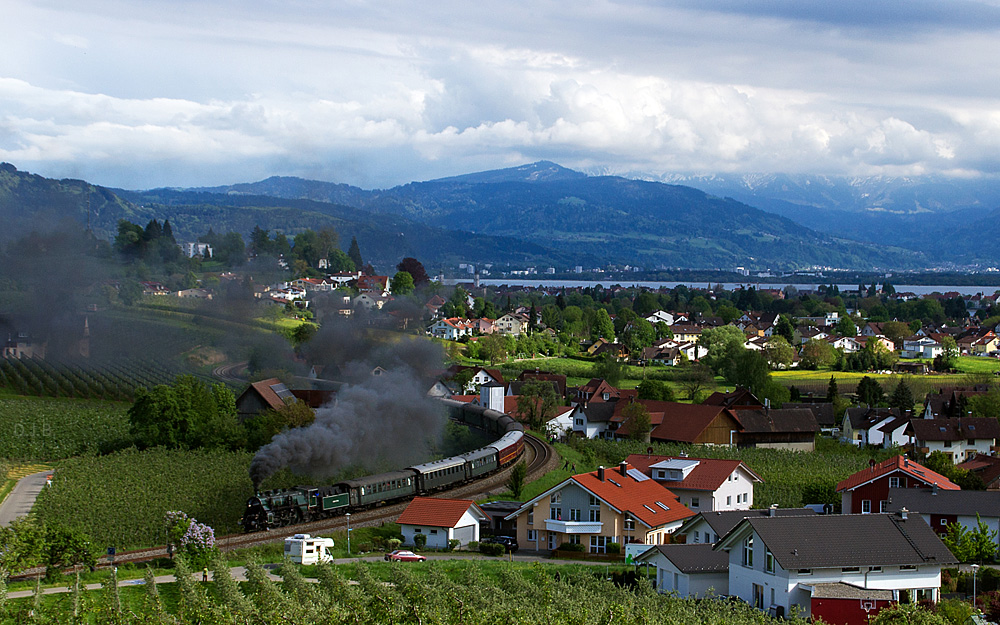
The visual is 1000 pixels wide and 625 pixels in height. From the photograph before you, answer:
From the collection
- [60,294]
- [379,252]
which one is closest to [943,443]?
[60,294]

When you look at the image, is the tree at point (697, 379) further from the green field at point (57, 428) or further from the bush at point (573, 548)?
the bush at point (573, 548)

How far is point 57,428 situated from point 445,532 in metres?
28.0

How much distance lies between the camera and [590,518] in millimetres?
32438

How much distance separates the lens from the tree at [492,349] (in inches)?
3647

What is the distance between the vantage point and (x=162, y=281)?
3017 inches

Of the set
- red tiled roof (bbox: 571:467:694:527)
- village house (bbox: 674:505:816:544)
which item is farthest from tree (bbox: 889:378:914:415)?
village house (bbox: 674:505:816:544)

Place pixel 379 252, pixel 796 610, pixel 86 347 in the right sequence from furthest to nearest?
pixel 379 252
pixel 86 347
pixel 796 610

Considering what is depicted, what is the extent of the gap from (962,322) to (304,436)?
136 metres

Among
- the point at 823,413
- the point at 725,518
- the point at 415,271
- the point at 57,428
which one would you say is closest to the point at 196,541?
the point at 725,518

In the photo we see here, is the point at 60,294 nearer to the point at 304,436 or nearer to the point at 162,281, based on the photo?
the point at 162,281

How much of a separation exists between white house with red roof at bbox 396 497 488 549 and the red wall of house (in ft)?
41.3

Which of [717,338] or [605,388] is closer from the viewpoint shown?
[605,388]

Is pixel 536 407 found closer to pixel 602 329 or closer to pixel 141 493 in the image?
pixel 141 493

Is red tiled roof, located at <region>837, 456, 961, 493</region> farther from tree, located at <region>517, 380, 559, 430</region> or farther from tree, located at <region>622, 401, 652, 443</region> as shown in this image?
tree, located at <region>517, 380, 559, 430</region>
